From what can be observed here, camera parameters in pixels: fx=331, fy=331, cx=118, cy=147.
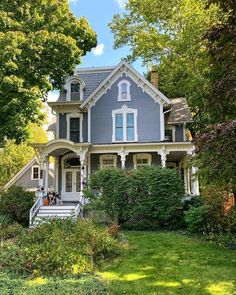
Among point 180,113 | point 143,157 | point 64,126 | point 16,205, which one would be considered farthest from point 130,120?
point 16,205

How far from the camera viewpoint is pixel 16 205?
16.6 m

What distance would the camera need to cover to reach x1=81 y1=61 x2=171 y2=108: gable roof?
20.4 m

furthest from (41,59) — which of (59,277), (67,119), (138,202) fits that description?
(59,277)

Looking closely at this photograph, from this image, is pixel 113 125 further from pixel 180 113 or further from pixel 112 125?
pixel 180 113

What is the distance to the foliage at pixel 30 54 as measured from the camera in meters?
14.9

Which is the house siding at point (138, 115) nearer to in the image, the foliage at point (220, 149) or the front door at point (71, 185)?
the front door at point (71, 185)

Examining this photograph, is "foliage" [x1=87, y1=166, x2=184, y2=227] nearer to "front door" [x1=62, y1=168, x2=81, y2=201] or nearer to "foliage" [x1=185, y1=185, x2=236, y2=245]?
"foliage" [x1=185, y1=185, x2=236, y2=245]

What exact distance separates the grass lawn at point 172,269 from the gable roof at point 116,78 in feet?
36.1

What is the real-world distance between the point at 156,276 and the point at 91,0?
12.8 meters

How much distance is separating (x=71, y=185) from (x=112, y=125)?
4625 millimetres

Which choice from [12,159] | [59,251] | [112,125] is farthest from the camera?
[12,159]

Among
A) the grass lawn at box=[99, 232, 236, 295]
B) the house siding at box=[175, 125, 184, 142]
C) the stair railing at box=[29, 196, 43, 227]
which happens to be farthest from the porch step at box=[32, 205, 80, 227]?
the house siding at box=[175, 125, 184, 142]

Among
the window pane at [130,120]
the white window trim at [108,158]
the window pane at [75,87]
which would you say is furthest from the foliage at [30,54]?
the white window trim at [108,158]

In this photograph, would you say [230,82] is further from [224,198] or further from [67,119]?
[67,119]
